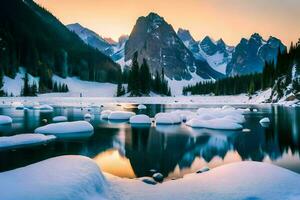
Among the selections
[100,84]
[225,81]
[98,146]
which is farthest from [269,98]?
[100,84]

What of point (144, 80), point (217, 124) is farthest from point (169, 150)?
point (144, 80)

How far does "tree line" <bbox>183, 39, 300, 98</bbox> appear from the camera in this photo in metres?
84.7

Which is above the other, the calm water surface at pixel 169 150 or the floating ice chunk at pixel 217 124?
the floating ice chunk at pixel 217 124

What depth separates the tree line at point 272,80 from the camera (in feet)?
278

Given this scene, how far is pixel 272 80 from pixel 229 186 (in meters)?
100

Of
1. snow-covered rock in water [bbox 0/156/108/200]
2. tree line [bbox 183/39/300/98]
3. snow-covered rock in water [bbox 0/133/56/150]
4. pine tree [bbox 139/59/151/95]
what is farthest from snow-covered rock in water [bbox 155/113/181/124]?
pine tree [bbox 139/59/151/95]

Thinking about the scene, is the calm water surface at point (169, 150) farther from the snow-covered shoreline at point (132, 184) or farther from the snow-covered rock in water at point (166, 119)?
the snow-covered rock in water at point (166, 119)

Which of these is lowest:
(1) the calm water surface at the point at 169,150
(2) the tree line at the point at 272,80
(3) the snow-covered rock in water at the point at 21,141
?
(1) the calm water surface at the point at 169,150

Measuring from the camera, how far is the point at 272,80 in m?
102

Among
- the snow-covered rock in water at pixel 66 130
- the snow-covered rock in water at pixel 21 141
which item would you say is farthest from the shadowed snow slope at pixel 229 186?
the snow-covered rock in water at pixel 66 130

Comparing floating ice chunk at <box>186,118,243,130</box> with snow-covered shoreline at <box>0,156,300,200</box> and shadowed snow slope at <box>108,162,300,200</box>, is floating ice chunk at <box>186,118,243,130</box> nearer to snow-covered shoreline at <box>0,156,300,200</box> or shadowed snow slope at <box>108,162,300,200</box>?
shadowed snow slope at <box>108,162,300,200</box>

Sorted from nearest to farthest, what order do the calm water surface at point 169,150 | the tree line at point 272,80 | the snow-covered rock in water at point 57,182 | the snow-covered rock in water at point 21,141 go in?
the snow-covered rock in water at point 57,182
the calm water surface at point 169,150
the snow-covered rock in water at point 21,141
the tree line at point 272,80

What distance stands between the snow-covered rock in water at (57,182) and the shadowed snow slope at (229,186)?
41.6 inches

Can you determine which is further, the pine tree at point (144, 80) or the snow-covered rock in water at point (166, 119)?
the pine tree at point (144, 80)
